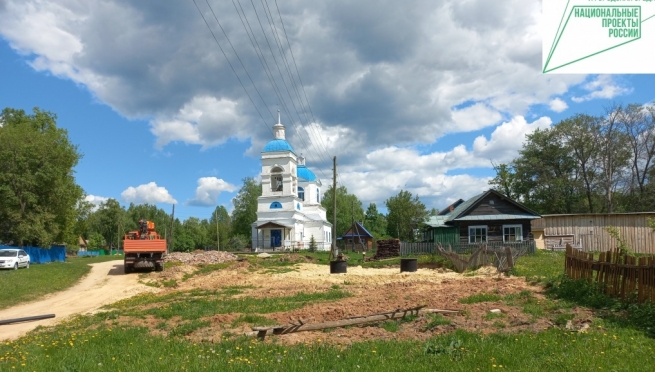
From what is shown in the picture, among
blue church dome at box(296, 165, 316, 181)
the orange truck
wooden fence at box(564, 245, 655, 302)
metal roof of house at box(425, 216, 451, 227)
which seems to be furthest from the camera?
blue church dome at box(296, 165, 316, 181)

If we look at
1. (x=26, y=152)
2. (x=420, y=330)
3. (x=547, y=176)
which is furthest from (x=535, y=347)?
(x=547, y=176)

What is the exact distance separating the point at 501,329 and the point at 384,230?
330ft

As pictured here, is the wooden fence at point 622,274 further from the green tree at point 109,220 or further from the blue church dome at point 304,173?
the green tree at point 109,220

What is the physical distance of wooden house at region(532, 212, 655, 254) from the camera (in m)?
35.0

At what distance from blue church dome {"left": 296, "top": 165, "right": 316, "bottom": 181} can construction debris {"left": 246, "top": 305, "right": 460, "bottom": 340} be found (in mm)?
60145

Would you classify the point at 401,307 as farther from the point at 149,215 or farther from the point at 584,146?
the point at 149,215

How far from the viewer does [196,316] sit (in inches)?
470

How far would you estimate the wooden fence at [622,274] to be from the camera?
31.9 ft

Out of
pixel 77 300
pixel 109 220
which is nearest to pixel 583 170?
pixel 77 300

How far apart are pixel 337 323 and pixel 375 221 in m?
102

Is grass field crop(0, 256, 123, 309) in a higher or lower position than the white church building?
lower

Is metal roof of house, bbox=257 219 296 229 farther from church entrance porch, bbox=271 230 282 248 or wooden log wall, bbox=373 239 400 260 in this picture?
wooden log wall, bbox=373 239 400 260

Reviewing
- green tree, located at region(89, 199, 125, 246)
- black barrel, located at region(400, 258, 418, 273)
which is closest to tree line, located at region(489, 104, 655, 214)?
black barrel, located at region(400, 258, 418, 273)

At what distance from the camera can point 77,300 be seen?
60.5 feet
